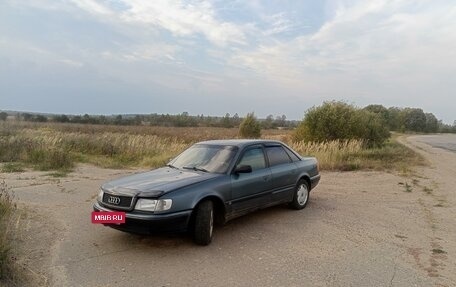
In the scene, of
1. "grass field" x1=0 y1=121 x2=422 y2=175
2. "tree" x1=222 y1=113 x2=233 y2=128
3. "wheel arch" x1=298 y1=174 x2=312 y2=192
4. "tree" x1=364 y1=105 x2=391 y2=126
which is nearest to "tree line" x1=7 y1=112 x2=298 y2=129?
"tree" x1=222 y1=113 x2=233 y2=128

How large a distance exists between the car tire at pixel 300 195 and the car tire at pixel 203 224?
99.4 inches

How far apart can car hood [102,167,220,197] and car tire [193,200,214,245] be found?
378 mm

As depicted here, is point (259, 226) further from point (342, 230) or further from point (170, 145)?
point (170, 145)

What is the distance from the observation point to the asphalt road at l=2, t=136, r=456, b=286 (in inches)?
156

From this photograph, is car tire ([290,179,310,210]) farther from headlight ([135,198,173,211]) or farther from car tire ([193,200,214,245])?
headlight ([135,198,173,211])

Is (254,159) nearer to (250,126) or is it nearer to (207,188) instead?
(207,188)

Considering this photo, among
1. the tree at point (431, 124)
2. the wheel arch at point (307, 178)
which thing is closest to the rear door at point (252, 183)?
the wheel arch at point (307, 178)

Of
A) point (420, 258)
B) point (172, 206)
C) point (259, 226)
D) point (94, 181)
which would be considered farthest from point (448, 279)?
point (94, 181)

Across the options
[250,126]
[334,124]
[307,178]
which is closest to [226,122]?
[250,126]

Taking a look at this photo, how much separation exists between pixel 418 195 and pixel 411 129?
7880 cm

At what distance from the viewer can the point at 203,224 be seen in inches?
187

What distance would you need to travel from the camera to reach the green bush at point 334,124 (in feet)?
68.0

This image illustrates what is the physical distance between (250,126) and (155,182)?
94.3 feet

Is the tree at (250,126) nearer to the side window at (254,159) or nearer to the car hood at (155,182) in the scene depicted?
the side window at (254,159)
